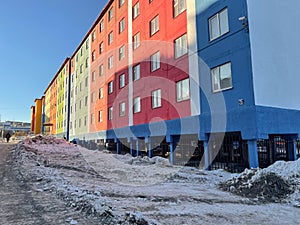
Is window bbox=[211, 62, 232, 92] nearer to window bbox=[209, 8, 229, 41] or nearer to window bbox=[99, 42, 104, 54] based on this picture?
window bbox=[209, 8, 229, 41]

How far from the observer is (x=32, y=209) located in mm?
4316

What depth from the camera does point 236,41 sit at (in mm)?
11156

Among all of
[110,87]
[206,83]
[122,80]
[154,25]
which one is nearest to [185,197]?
[206,83]

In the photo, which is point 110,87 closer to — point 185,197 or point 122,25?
point 122,25

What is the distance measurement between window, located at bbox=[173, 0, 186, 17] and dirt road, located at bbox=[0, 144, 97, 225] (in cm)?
1335

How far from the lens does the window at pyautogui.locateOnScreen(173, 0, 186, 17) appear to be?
592 inches

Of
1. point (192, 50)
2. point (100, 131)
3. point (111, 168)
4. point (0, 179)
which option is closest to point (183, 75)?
point (192, 50)

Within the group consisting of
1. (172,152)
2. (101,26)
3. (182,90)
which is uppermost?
(101,26)

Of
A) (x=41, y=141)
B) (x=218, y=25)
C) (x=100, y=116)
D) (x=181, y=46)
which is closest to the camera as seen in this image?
(x=218, y=25)

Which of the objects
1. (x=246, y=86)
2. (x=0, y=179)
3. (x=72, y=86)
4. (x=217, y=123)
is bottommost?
(x=0, y=179)

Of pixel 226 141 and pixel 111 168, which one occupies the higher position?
pixel 226 141

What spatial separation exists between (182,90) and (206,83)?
7.77ft

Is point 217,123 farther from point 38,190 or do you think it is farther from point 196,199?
point 38,190

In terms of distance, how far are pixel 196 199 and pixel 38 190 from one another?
384 cm
